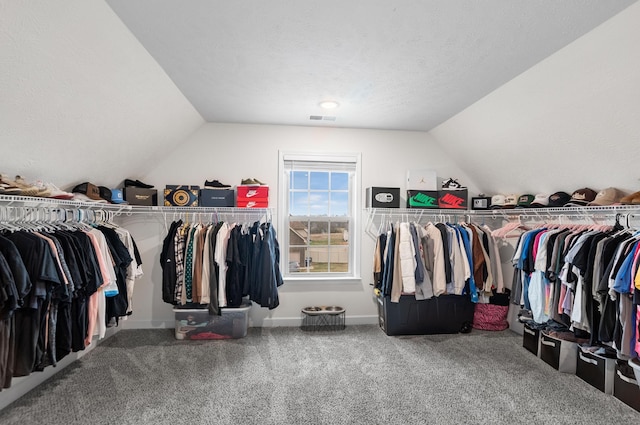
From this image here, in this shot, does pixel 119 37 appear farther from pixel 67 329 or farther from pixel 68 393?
pixel 68 393

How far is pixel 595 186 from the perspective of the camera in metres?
2.82

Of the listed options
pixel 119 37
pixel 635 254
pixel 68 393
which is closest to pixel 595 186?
pixel 635 254

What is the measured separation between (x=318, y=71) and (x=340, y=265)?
2.51 meters

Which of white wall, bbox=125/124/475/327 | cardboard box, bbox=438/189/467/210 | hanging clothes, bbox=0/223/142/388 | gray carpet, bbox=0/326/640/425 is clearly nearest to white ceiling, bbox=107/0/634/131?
white wall, bbox=125/124/475/327

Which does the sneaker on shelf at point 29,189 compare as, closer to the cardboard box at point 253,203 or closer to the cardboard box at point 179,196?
the cardboard box at point 179,196

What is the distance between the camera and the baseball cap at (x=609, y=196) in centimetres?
259

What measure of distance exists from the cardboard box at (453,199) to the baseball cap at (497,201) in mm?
311

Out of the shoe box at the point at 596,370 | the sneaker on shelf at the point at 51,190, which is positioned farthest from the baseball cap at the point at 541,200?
the sneaker on shelf at the point at 51,190

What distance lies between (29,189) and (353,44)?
2316mm

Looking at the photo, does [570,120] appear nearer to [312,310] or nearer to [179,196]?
[312,310]

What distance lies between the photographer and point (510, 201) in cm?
367

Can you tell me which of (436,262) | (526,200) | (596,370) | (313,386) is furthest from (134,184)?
(596,370)

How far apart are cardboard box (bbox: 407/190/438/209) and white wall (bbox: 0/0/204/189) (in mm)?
2665

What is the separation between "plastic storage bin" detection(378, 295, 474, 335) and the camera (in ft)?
12.0
